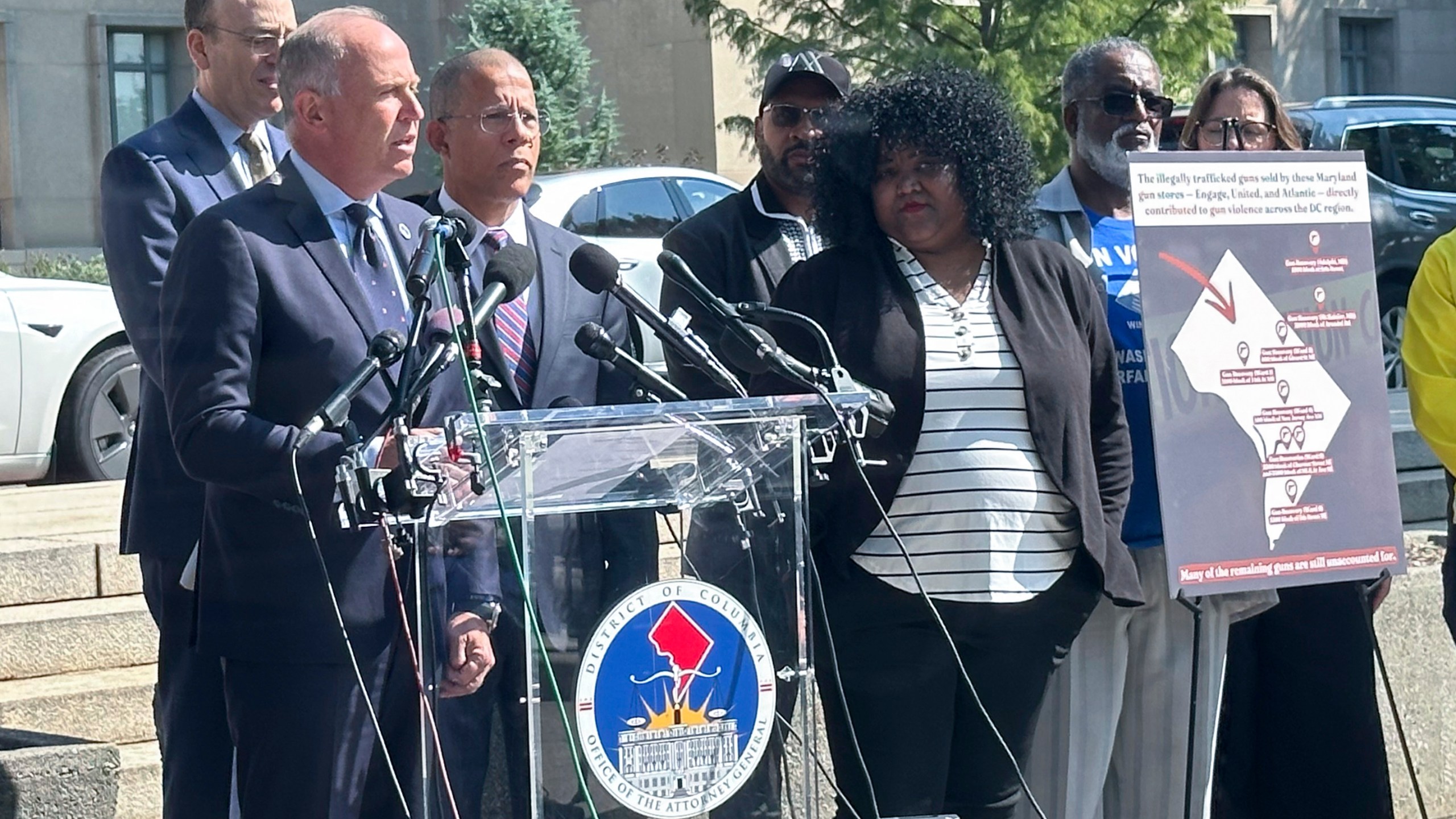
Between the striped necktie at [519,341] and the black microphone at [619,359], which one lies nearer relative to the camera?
the black microphone at [619,359]

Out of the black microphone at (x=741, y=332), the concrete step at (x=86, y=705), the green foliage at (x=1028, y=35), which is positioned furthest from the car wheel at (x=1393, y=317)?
the black microphone at (x=741, y=332)

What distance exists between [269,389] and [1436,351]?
279cm

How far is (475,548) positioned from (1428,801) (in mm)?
4412

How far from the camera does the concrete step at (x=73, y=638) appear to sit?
550 cm

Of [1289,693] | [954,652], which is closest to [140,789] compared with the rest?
[954,652]

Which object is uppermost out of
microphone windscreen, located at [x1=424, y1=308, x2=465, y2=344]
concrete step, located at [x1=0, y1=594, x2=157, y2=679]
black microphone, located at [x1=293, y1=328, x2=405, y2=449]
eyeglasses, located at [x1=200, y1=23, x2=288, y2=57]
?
eyeglasses, located at [x1=200, y1=23, x2=288, y2=57]

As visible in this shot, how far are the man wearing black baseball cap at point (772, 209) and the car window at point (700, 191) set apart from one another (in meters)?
8.24

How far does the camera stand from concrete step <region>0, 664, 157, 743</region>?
5.24 metres

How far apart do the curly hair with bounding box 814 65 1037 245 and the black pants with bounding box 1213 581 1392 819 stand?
1.33 meters

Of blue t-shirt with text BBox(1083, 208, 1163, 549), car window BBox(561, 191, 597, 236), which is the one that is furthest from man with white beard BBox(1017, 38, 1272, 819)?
car window BBox(561, 191, 597, 236)

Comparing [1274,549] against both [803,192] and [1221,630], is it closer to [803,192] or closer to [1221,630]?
[1221,630]

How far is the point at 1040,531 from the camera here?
4.09m

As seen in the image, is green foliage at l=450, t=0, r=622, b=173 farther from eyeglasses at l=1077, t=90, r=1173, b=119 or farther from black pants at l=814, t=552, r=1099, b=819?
black pants at l=814, t=552, r=1099, b=819

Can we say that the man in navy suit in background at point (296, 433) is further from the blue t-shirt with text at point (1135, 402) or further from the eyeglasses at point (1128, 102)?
the eyeglasses at point (1128, 102)
